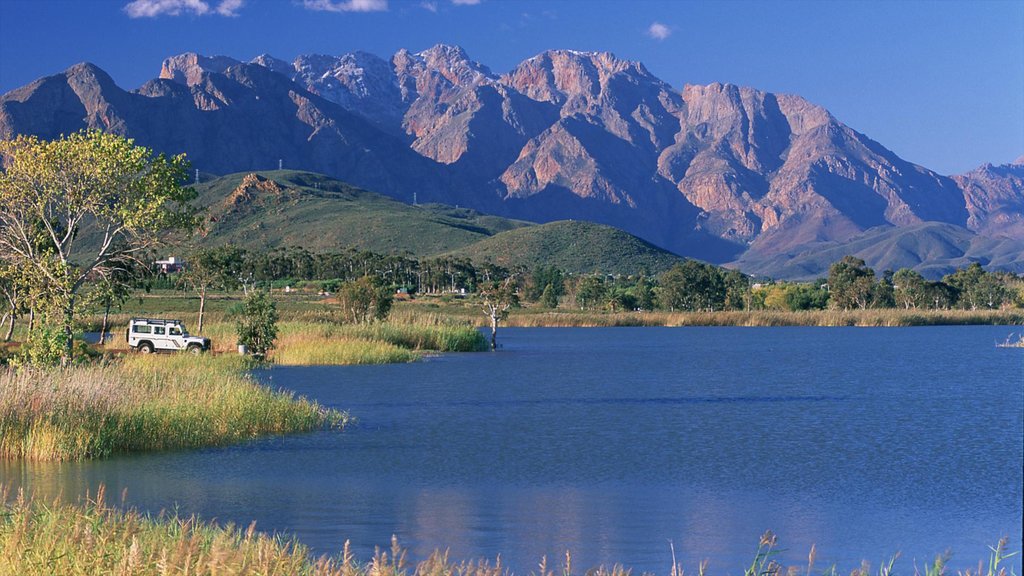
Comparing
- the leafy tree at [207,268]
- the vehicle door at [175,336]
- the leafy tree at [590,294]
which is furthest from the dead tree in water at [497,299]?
the leafy tree at [590,294]

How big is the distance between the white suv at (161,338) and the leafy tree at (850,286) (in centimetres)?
8616

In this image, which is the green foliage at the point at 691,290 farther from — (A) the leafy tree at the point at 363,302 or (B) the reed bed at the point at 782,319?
(A) the leafy tree at the point at 363,302

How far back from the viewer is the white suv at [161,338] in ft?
159

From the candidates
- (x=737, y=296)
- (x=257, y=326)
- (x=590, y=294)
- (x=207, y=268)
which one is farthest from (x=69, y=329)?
(x=737, y=296)

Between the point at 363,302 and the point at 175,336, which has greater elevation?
the point at 363,302

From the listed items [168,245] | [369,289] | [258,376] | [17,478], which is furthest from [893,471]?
[369,289]

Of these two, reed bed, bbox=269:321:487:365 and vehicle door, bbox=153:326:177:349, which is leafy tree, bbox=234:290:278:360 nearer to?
reed bed, bbox=269:321:487:365

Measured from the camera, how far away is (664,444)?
2527cm

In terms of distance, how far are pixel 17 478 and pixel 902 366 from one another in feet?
142

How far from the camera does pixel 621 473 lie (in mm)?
21203

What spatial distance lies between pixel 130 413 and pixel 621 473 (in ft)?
30.7

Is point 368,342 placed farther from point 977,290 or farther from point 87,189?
point 977,290

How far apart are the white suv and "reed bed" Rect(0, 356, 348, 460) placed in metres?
20.8

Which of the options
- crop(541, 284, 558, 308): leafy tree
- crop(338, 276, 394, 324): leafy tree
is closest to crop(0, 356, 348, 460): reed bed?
crop(338, 276, 394, 324): leafy tree
